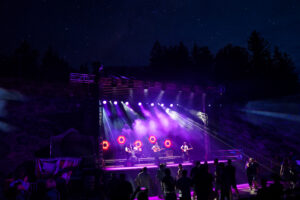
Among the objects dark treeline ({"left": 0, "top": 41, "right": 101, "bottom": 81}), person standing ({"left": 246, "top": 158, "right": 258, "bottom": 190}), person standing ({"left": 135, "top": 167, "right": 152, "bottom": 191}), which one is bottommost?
person standing ({"left": 246, "top": 158, "right": 258, "bottom": 190})

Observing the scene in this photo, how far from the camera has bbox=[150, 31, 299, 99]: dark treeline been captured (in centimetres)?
3259

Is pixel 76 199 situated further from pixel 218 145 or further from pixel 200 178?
pixel 218 145

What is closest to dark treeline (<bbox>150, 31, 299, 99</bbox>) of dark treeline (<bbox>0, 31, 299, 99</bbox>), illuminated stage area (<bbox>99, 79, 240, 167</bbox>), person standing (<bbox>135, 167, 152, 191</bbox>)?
dark treeline (<bbox>0, 31, 299, 99</bbox>)

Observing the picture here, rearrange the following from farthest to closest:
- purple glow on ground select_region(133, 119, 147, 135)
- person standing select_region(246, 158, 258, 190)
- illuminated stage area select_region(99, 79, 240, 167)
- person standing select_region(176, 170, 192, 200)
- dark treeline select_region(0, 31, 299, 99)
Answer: dark treeline select_region(0, 31, 299, 99) < purple glow on ground select_region(133, 119, 147, 135) < illuminated stage area select_region(99, 79, 240, 167) < person standing select_region(246, 158, 258, 190) < person standing select_region(176, 170, 192, 200)

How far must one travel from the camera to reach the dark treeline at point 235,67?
32594 mm

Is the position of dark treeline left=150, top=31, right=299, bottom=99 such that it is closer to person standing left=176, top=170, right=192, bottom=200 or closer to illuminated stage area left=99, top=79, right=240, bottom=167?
illuminated stage area left=99, top=79, right=240, bottom=167

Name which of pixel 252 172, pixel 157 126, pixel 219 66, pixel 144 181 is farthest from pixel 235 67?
pixel 144 181

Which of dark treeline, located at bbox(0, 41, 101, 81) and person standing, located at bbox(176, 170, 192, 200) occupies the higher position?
dark treeline, located at bbox(0, 41, 101, 81)

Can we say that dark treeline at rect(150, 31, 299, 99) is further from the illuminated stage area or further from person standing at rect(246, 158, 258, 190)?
person standing at rect(246, 158, 258, 190)

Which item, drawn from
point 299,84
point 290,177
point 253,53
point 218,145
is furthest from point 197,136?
point 299,84

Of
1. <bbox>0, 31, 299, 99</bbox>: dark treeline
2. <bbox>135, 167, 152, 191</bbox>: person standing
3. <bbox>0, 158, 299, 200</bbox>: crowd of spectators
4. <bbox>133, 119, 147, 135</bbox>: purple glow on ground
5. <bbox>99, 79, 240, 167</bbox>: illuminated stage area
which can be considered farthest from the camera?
<bbox>0, 31, 299, 99</bbox>: dark treeline

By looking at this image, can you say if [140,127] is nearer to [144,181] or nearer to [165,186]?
[144,181]

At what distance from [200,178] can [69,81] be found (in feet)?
27.7

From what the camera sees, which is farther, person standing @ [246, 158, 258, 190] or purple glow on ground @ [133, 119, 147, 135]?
purple glow on ground @ [133, 119, 147, 135]
